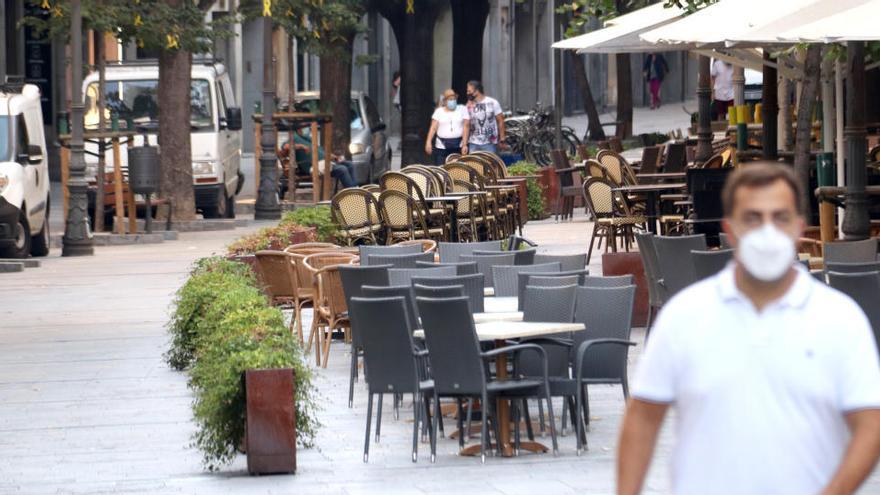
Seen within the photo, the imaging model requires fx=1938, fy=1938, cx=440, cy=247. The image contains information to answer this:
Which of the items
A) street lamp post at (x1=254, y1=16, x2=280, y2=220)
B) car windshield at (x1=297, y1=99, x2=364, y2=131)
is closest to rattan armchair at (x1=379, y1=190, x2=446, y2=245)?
street lamp post at (x1=254, y1=16, x2=280, y2=220)

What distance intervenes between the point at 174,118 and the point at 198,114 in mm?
2369

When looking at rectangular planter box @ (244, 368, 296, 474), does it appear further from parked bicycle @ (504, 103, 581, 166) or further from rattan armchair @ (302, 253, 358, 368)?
parked bicycle @ (504, 103, 581, 166)

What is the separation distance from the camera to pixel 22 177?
71.4 ft

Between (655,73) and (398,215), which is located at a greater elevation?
(655,73)

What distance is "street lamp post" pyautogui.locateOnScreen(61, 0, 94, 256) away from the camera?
22.8 meters

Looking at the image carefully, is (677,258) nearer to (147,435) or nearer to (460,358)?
(460,358)

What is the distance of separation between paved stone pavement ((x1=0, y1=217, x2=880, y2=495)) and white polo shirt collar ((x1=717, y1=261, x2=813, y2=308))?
14.8ft

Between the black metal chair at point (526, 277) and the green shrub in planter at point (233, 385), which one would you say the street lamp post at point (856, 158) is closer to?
the black metal chair at point (526, 277)

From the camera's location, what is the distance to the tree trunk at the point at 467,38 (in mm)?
36312

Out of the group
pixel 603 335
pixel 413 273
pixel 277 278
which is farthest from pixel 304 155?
pixel 603 335

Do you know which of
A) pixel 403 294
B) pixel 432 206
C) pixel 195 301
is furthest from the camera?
pixel 432 206

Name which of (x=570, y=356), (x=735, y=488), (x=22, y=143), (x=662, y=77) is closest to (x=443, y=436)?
(x=570, y=356)

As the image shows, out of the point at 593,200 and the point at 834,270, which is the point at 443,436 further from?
the point at 593,200

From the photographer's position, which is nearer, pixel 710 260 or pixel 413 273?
pixel 710 260
